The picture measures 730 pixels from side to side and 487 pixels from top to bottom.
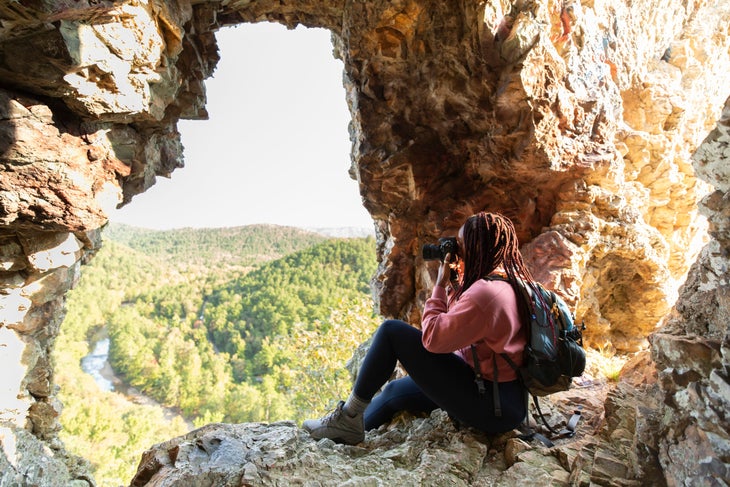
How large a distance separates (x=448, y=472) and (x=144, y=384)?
50060 mm

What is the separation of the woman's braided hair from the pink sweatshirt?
0.22m

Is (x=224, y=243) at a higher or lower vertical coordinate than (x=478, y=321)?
lower

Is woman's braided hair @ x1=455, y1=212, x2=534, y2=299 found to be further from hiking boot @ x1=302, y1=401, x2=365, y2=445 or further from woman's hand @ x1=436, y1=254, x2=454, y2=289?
hiking boot @ x1=302, y1=401, x2=365, y2=445

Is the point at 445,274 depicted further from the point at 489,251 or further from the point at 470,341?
the point at 470,341

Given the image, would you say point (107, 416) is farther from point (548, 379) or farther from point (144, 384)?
point (548, 379)

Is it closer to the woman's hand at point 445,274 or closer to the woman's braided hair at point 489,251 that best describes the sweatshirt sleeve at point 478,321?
the woman's braided hair at point 489,251

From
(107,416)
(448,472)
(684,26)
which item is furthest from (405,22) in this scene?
(107,416)

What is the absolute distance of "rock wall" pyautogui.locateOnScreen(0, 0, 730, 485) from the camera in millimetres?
3787

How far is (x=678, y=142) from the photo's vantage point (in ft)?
21.5

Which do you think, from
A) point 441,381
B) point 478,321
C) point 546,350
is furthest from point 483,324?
point 441,381

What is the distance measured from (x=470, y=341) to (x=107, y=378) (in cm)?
5814

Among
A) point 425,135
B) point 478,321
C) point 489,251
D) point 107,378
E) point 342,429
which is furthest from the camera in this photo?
point 107,378

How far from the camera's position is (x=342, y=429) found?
2.95 meters

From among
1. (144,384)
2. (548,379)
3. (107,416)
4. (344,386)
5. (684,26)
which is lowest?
(144,384)
